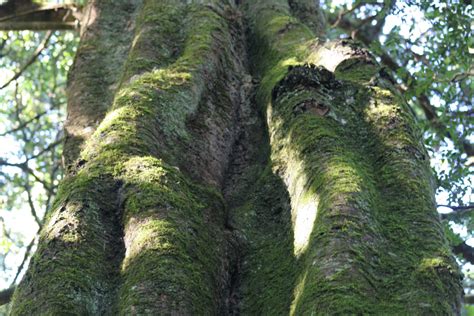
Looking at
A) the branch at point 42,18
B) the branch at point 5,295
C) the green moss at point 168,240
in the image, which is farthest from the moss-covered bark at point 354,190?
the branch at point 42,18

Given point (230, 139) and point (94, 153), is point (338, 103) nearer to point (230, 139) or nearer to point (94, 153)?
point (230, 139)

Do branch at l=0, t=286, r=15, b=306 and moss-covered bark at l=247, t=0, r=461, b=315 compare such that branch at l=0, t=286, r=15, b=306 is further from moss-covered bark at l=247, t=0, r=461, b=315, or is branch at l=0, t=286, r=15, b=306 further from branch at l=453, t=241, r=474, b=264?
branch at l=453, t=241, r=474, b=264

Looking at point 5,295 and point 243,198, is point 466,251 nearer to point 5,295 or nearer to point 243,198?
point 243,198

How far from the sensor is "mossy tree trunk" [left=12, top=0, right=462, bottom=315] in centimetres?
304

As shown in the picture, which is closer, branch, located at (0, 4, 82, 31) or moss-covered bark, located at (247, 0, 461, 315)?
moss-covered bark, located at (247, 0, 461, 315)

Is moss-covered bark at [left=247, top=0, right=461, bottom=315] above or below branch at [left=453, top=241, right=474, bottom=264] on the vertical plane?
below

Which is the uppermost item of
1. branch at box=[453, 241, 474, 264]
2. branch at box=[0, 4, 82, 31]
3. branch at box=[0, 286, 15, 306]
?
branch at box=[0, 4, 82, 31]

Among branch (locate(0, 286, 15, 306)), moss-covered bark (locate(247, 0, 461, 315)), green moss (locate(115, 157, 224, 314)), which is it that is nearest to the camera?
moss-covered bark (locate(247, 0, 461, 315))

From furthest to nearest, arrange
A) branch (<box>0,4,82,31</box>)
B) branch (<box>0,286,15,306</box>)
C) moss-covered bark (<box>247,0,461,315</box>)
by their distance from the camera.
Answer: branch (<box>0,4,82,31</box>), branch (<box>0,286,15,306</box>), moss-covered bark (<box>247,0,461,315</box>)

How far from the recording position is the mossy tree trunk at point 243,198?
3.04 m

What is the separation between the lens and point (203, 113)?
4777mm

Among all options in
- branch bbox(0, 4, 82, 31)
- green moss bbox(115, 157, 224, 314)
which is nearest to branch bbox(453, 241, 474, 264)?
green moss bbox(115, 157, 224, 314)

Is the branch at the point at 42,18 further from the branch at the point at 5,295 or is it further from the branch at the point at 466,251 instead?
the branch at the point at 466,251

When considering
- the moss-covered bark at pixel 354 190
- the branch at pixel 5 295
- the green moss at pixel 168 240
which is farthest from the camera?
the branch at pixel 5 295
